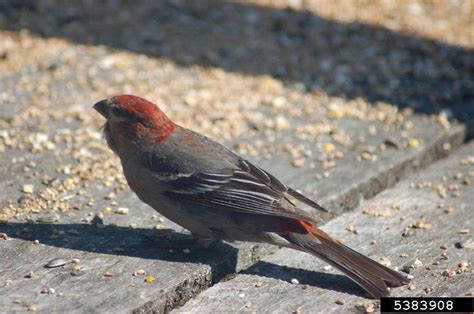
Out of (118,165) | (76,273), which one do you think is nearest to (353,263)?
(76,273)

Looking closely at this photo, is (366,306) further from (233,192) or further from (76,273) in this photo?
(76,273)

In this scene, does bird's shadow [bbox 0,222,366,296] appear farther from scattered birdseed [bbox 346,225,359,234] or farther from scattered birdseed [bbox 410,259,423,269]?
scattered birdseed [bbox 346,225,359,234]

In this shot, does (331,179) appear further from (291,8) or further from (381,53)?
(291,8)

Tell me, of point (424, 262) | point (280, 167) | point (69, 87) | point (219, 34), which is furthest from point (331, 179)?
point (219, 34)

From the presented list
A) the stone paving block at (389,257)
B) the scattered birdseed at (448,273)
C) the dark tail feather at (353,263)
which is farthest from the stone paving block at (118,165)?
the scattered birdseed at (448,273)

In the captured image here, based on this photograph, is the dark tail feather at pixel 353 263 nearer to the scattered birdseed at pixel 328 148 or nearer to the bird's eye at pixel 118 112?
the bird's eye at pixel 118 112

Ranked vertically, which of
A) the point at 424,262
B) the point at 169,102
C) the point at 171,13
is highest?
the point at 171,13

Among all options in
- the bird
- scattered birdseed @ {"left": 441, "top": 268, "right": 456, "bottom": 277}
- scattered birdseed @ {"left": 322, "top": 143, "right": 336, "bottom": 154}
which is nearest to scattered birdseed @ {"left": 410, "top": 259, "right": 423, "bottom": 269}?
scattered birdseed @ {"left": 441, "top": 268, "right": 456, "bottom": 277}
